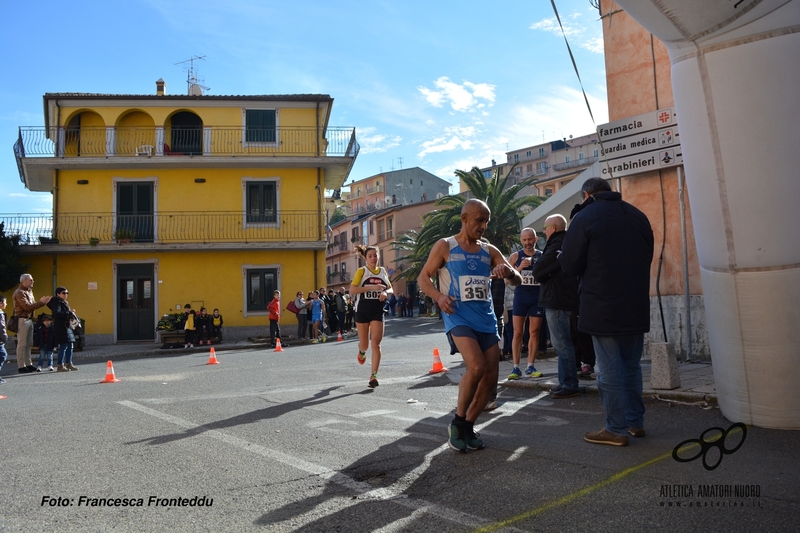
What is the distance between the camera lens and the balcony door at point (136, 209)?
30.6 meters

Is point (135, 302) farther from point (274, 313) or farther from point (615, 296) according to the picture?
point (615, 296)

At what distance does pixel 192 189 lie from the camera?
31.1 m

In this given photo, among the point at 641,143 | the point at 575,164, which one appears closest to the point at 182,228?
the point at 641,143

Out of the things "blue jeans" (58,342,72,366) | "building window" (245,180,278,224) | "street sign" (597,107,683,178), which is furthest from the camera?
"building window" (245,180,278,224)

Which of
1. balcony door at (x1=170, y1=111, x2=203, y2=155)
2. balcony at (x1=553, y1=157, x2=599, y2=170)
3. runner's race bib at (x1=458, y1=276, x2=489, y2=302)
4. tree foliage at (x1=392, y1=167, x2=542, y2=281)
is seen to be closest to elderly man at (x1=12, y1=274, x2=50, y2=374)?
runner's race bib at (x1=458, y1=276, x2=489, y2=302)

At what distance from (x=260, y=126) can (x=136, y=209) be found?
6841 mm

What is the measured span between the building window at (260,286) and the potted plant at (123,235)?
5.38 metres

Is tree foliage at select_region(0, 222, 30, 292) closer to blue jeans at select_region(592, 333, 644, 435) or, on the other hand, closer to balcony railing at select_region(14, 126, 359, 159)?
balcony railing at select_region(14, 126, 359, 159)

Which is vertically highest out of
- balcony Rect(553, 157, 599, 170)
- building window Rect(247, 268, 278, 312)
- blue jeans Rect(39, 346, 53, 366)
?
balcony Rect(553, 157, 599, 170)

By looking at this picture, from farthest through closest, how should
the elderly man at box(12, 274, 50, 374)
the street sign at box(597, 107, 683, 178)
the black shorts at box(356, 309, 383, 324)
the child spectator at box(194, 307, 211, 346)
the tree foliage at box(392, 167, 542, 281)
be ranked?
the tree foliage at box(392, 167, 542, 281)
the child spectator at box(194, 307, 211, 346)
the elderly man at box(12, 274, 50, 374)
the street sign at box(597, 107, 683, 178)
the black shorts at box(356, 309, 383, 324)

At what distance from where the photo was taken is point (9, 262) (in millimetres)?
27453

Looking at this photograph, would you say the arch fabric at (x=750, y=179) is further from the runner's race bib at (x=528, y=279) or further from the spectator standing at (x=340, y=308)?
the spectator standing at (x=340, y=308)

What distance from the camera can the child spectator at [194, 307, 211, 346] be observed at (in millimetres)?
26359

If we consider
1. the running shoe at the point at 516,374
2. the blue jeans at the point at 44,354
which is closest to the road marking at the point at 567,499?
the running shoe at the point at 516,374
